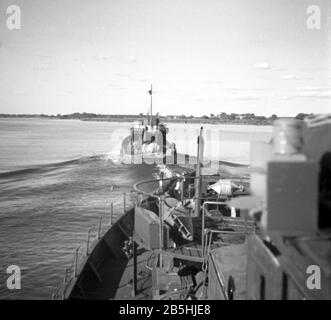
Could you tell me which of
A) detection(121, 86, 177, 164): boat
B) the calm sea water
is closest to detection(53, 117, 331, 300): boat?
the calm sea water

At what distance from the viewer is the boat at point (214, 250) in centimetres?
240

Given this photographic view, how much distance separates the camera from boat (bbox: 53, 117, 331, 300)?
2.40 metres

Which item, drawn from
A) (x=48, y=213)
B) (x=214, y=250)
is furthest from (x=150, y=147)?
(x=214, y=250)

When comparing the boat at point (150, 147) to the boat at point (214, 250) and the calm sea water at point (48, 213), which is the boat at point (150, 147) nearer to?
the calm sea water at point (48, 213)

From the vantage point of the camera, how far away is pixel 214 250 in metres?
7.20

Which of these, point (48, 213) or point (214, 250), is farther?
point (48, 213)

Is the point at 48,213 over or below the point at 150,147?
below

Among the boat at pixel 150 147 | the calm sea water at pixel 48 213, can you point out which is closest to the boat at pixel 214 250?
the calm sea water at pixel 48 213

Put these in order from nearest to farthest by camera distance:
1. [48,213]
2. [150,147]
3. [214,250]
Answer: [214,250]
[48,213]
[150,147]

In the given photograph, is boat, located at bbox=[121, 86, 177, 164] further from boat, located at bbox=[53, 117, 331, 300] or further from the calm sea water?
boat, located at bbox=[53, 117, 331, 300]

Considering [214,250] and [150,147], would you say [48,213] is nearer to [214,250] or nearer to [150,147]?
[214,250]
